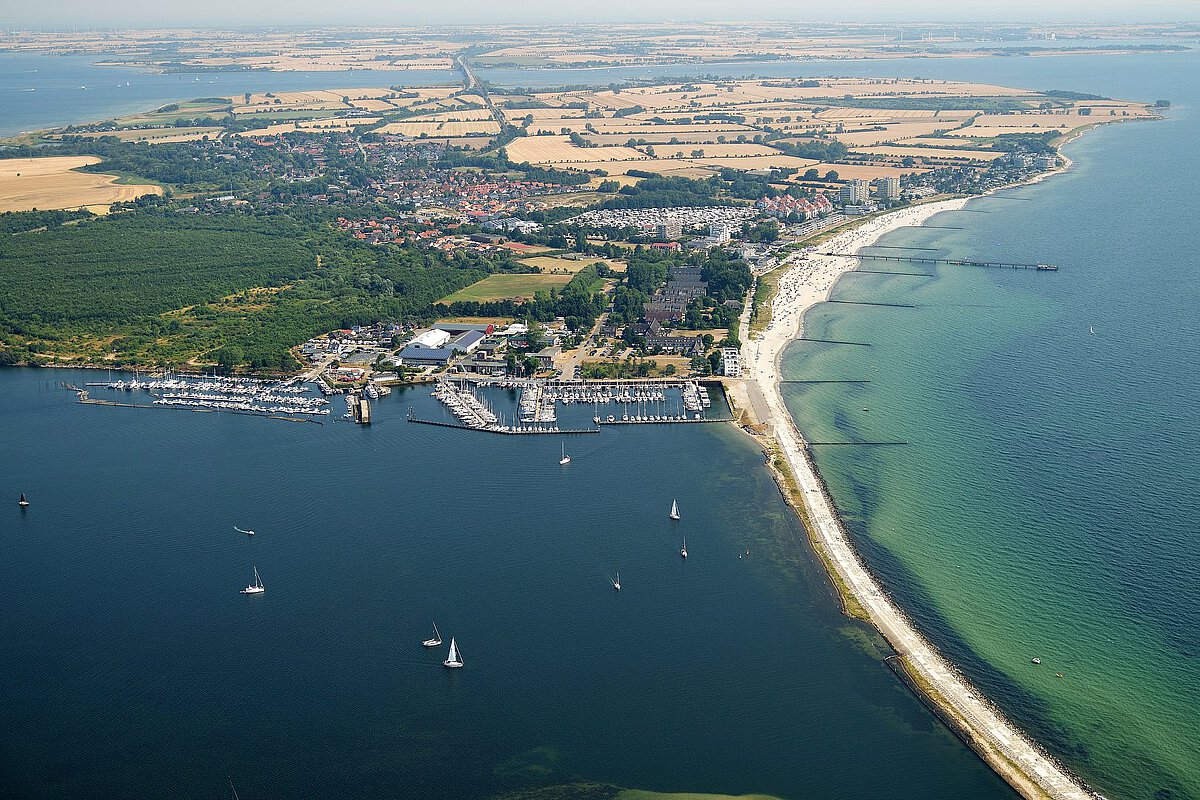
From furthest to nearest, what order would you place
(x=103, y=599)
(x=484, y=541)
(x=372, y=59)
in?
(x=372, y=59) < (x=484, y=541) < (x=103, y=599)

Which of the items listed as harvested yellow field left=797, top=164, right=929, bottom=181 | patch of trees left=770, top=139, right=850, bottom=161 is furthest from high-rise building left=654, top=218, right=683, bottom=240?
patch of trees left=770, top=139, right=850, bottom=161

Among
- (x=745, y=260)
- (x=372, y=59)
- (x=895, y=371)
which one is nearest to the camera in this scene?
(x=895, y=371)

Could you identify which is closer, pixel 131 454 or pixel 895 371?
pixel 131 454

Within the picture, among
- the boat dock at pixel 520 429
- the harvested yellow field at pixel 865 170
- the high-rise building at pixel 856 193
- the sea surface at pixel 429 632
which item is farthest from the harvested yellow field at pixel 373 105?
the sea surface at pixel 429 632

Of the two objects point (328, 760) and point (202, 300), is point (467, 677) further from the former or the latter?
point (202, 300)

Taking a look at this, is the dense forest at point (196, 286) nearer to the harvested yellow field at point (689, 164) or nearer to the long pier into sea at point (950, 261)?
the long pier into sea at point (950, 261)

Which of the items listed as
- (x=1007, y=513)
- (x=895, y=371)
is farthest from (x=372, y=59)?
(x=1007, y=513)

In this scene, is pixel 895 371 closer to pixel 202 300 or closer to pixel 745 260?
pixel 745 260
